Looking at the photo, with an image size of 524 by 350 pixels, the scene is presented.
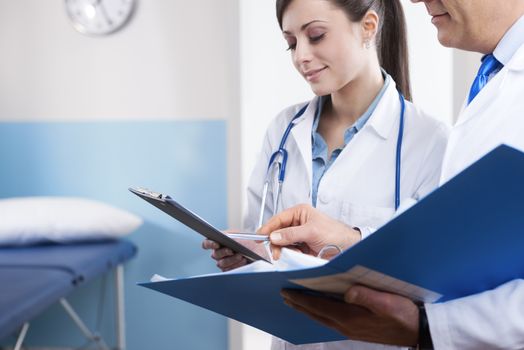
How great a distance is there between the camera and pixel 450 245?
2.22 ft

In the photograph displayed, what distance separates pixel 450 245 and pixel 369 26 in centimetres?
78

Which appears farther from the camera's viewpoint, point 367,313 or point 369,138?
point 369,138

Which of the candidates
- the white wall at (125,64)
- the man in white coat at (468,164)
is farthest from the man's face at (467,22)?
the white wall at (125,64)

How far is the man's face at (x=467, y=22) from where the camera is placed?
33.7 inches

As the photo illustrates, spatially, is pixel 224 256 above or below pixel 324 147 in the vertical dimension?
below

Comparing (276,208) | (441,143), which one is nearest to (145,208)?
(276,208)

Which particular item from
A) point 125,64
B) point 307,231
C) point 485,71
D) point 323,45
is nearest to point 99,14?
point 125,64

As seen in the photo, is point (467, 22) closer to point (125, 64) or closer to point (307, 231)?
point (307, 231)

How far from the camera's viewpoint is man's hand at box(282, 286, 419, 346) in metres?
0.73

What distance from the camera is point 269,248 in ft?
3.76

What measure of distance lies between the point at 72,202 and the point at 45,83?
65cm

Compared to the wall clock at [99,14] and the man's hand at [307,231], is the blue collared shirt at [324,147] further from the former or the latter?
the wall clock at [99,14]

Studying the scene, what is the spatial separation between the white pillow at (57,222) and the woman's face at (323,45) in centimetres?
156

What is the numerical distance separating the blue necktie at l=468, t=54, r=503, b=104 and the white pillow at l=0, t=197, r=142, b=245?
6.47 ft
